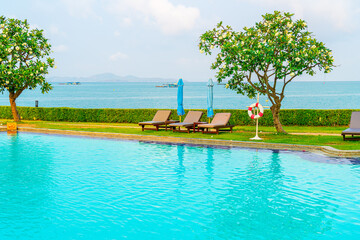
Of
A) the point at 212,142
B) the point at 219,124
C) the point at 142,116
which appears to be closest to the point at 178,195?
the point at 212,142

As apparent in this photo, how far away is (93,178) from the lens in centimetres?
1204

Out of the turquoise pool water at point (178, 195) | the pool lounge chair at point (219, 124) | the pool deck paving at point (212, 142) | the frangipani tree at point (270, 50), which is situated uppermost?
the frangipani tree at point (270, 50)

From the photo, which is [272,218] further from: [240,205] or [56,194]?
[56,194]

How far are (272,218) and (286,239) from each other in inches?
47.3

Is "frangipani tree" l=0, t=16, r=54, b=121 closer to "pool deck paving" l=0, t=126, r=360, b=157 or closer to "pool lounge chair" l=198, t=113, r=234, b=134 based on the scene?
"pool deck paving" l=0, t=126, r=360, b=157

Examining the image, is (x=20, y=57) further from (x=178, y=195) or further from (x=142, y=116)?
(x=178, y=195)

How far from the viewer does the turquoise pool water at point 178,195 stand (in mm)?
7781

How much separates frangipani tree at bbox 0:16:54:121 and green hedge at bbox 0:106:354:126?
2441 millimetres

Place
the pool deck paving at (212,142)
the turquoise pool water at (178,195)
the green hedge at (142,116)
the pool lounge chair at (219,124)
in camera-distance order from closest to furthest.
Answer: the turquoise pool water at (178,195)
the pool deck paving at (212,142)
the pool lounge chair at (219,124)
the green hedge at (142,116)

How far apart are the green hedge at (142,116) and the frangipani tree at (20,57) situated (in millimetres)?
2441

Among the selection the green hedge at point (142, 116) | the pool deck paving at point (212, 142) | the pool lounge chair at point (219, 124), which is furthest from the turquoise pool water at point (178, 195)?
the green hedge at point (142, 116)

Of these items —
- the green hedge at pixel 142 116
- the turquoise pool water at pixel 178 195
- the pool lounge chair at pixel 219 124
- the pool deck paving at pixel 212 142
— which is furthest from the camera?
the green hedge at pixel 142 116

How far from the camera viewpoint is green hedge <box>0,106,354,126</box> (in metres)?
25.1

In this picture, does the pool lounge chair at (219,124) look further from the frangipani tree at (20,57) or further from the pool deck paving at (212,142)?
the frangipani tree at (20,57)
